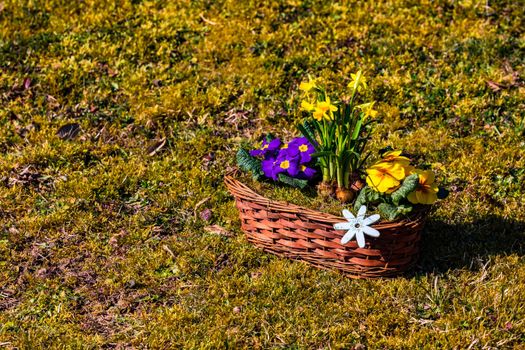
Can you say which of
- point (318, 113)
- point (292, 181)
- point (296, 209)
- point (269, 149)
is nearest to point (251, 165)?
point (269, 149)

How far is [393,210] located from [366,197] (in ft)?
0.65

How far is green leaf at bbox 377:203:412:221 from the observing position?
4.05 meters

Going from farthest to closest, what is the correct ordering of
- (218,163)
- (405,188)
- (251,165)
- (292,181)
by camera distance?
(218,163) < (251,165) < (292,181) < (405,188)

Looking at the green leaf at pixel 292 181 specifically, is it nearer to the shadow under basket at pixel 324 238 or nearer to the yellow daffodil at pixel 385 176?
the shadow under basket at pixel 324 238

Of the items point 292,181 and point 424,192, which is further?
point 292,181

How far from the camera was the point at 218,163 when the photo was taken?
5512 mm

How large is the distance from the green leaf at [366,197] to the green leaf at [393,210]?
0.21 ft

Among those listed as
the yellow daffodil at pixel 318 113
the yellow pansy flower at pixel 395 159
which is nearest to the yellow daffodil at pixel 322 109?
the yellow daffodil at pixel 318 113

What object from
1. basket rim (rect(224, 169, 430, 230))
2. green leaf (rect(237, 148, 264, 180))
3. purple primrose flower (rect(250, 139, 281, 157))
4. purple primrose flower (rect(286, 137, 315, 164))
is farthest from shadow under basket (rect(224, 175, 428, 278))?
purple primrose flower (rect(286, 137, 315, 164))

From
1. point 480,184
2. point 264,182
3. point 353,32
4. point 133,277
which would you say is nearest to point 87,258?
point 133,277

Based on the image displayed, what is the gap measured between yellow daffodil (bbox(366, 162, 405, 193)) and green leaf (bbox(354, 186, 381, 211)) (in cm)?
3

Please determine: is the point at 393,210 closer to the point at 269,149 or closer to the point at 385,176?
the point at 385,176

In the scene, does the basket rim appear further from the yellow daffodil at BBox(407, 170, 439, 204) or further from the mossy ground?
the mossy ground

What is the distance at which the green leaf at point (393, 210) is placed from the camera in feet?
13.3
